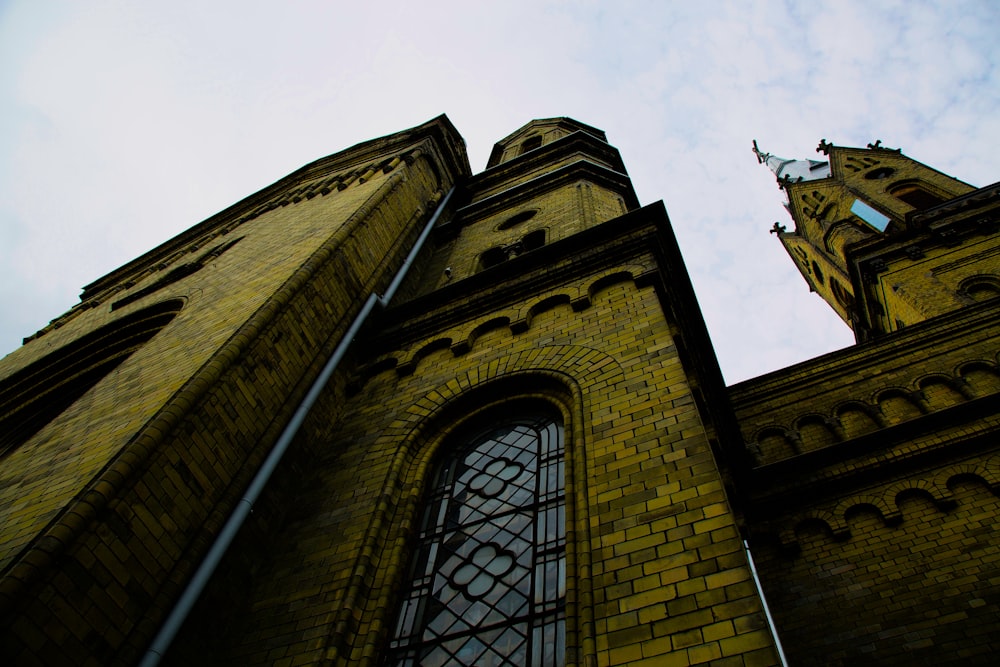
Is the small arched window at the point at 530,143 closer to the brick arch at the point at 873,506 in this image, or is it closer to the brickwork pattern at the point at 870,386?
the brickwork pattern at the point at 870,386

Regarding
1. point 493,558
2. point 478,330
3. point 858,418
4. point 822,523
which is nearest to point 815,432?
point 858,418

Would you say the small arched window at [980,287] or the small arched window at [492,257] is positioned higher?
the small arched window at [980,287]

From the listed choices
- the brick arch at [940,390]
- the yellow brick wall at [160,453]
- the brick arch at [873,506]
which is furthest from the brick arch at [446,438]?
the brick arch at [940,390]

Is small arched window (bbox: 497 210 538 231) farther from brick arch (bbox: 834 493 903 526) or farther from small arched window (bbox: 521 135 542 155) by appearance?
small arched window (bbox: 521 135 542 155)

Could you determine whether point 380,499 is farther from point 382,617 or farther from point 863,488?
point 863,488

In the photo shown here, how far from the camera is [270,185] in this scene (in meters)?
17.7

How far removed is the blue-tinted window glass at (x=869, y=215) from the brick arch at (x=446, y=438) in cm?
1847

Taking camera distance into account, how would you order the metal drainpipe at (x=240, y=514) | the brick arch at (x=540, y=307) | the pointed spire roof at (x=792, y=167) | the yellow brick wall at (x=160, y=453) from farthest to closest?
the pointed spire roof at (x=792, y=167) < the brick arch at (x=540, y=307) < the metal drainpipe at (x=240, y=514) < the yellow brick wall at (x=160, y=453)

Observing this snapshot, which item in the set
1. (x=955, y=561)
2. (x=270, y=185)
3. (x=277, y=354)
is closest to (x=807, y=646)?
(x=955, y=561)

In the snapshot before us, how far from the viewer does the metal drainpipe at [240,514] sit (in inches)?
173

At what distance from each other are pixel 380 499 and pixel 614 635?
2786mm

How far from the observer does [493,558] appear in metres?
5.30

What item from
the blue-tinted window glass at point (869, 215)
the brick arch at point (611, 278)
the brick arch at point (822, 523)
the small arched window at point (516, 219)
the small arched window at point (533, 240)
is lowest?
the brick arch at point (822, 523)

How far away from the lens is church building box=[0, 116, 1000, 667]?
4.30 m
